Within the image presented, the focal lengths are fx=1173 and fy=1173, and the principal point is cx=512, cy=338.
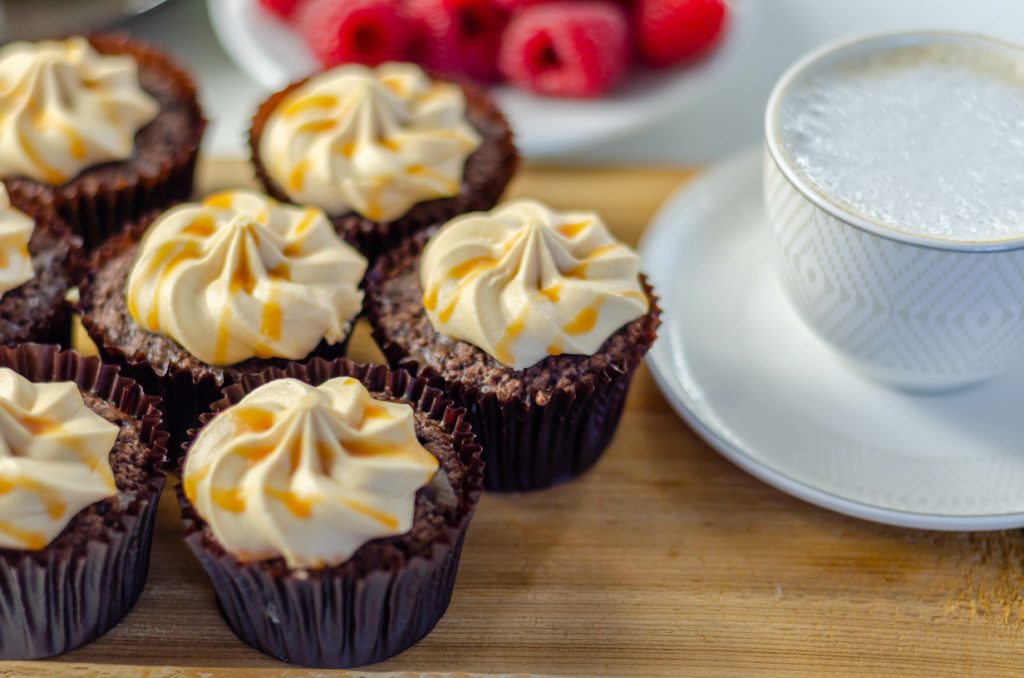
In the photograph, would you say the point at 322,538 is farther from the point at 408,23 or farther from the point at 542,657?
→ the point at 408,23

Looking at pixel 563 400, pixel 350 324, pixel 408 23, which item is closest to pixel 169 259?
pixel 350 324

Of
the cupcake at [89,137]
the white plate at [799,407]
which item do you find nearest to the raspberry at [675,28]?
the white plate at [799,407]

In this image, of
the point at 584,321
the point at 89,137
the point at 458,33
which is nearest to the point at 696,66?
the point at 458,33

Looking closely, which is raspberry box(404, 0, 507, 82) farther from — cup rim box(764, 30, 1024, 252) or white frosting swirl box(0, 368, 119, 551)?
white frosting swirl box(0, 368, 119, 551)

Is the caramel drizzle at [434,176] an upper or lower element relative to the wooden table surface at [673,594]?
upper

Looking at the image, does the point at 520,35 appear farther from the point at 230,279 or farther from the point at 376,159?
the point at 230,279

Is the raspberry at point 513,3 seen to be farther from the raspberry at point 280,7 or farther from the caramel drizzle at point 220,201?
the caramel drizzle at point 220,201
